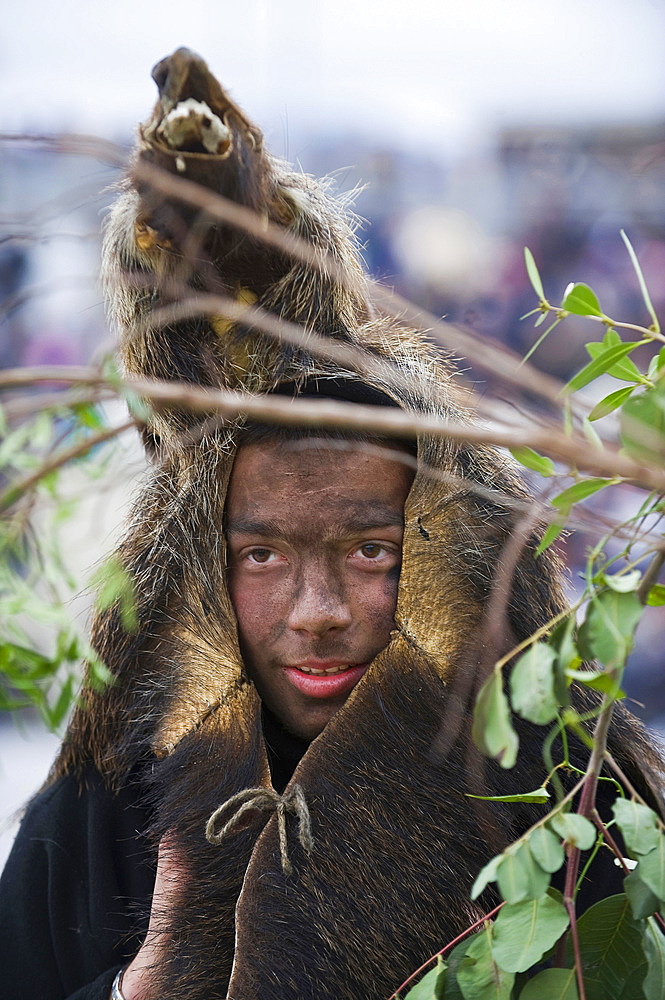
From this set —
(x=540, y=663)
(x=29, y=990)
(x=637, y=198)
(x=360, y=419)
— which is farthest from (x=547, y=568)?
(x=637, y=198)

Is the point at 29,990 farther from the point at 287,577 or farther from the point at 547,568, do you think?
the point at 547,568

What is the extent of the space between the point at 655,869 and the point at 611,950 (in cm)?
14

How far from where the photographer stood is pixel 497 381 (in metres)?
0.83

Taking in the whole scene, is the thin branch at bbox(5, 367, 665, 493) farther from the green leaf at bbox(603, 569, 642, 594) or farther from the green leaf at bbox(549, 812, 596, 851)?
the green leaf at bbox(549, 812, 596, 851)

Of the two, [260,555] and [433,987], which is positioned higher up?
[260,555]

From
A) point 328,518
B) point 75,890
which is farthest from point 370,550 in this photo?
point 75,890

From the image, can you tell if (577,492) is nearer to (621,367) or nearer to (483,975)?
(621,367)

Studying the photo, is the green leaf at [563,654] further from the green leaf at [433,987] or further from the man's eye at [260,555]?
the man's eye at [260,555]

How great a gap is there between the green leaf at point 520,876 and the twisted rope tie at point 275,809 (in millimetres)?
343

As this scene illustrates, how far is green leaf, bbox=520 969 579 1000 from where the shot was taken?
0.65 m

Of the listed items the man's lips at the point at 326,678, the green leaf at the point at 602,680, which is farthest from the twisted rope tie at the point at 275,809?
the green leaf at the point at 602,680

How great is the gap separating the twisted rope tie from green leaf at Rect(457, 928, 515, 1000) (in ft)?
0.83

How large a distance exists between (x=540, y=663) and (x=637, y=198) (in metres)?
2.40

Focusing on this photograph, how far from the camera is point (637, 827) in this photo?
0.63 metres
